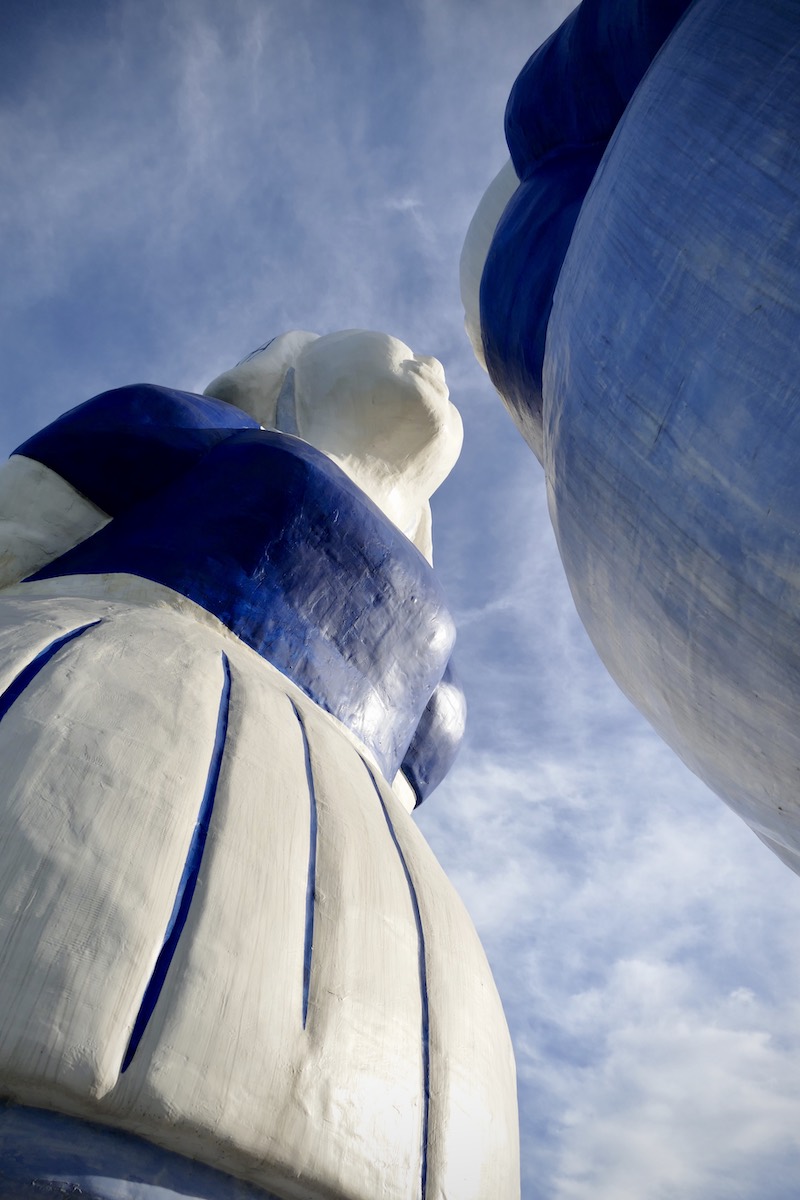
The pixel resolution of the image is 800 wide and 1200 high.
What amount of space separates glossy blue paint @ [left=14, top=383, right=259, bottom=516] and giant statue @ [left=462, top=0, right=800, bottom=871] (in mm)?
809

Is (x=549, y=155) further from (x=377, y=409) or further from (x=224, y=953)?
(x=224, y=953)

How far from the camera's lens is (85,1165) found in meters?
0.72

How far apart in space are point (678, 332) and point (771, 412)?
0.40 ft

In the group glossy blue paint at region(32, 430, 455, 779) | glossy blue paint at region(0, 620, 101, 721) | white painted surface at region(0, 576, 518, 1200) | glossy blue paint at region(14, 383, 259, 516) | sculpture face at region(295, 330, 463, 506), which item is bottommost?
white painted surface at region(0, 576, 518, 1200)

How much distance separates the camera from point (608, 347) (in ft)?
3.05

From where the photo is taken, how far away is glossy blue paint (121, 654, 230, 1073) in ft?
2.52

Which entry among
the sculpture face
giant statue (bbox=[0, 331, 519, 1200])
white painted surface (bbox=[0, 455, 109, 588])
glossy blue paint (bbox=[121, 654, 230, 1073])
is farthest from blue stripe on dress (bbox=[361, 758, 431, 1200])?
the sculpture face

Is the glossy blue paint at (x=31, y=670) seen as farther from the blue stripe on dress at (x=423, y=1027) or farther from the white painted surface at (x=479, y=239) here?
the white painted surface at (x=479, y=239)

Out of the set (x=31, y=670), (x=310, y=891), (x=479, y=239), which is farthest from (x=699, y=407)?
(x=479, y=239)

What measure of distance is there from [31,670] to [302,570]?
0.64 metres

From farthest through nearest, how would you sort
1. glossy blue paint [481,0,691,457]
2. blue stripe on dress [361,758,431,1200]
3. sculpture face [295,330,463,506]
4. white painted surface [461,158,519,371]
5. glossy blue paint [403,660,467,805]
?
sculpture face [295,330,463,506], glossy blue paint [403,660,467,805], white painted surface [461,158,519,371], glossy blue paint [481,0,691,457], blue stripe on dress [361,758,431,1200]

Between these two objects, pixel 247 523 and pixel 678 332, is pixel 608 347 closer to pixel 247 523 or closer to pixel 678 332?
pixel 678 332

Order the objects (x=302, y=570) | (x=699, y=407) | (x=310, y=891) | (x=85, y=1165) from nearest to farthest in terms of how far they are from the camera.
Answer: (x=85, y=1165) < (x=699, y=407) < (x=310, y=891) < (x=302, y=570)

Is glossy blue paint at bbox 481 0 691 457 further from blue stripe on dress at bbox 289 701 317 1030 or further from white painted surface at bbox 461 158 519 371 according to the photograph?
blue stripe on dress at bbox 289 701 317 1030
